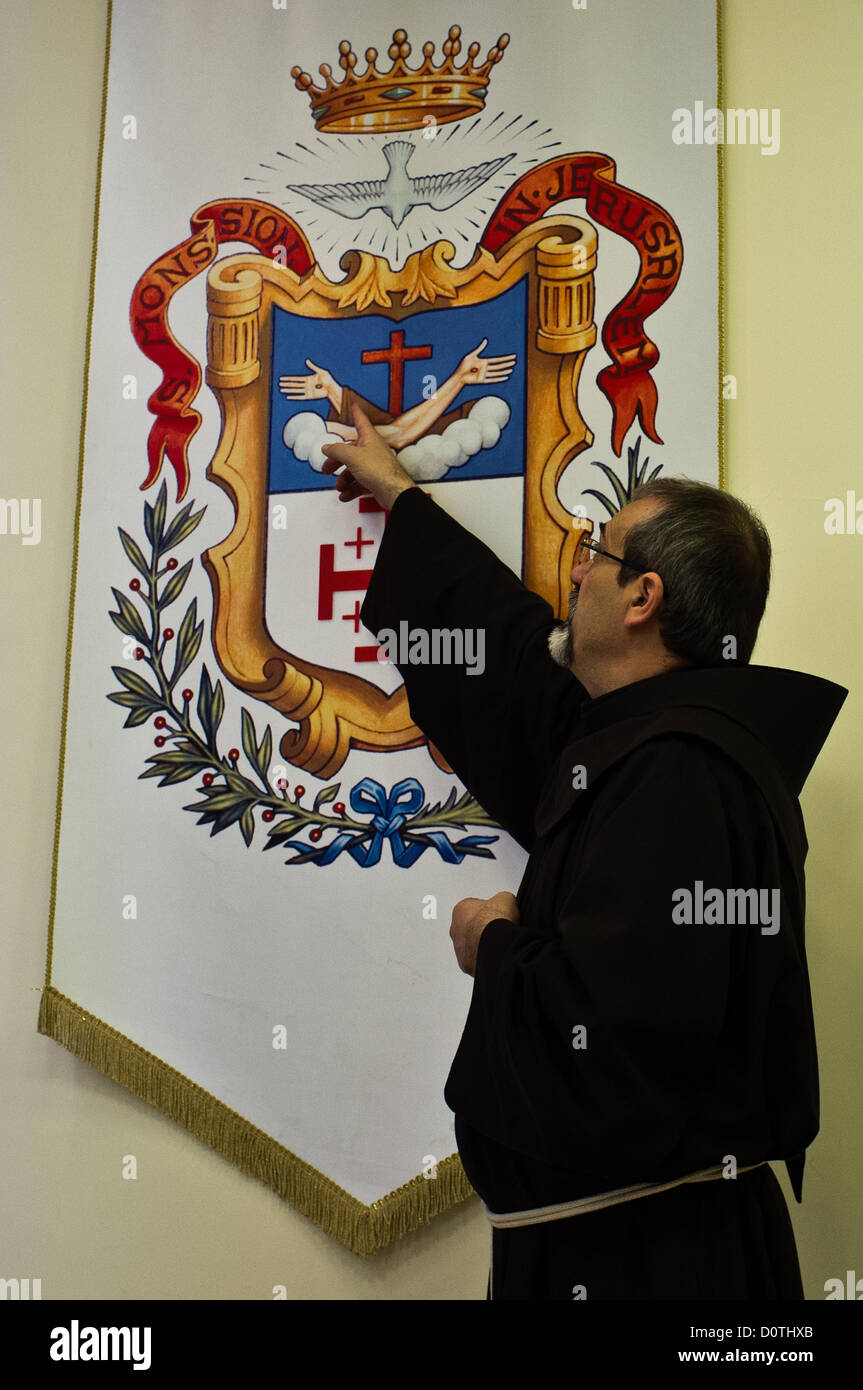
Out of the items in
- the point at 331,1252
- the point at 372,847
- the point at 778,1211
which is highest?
the point at 372,847

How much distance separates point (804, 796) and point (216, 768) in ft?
3.26

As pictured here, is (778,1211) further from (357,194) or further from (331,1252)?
(357,194)

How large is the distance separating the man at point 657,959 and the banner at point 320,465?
1.10 feet

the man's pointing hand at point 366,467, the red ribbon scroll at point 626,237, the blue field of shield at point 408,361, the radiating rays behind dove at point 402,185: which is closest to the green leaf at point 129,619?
the blue field of shield at point 408,361

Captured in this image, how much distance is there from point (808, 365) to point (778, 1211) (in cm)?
131

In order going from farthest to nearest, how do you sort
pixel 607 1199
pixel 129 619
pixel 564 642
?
pixel 129 619 < pixel 564 642 < pixel 607 1199

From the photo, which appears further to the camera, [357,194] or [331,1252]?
[357,194]

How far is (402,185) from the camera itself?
87.6 inches

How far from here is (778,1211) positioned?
1582 mm

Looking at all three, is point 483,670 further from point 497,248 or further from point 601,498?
point 497,248

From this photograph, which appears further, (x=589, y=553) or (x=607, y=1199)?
(x=589, y=553)

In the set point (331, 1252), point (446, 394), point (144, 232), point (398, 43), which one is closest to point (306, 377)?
point (446, 394)

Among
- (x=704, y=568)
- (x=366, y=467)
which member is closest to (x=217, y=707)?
(x=366, y=467)

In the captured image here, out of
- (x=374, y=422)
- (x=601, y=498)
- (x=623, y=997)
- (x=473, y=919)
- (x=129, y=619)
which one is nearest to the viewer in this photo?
(x=623, y=997)
